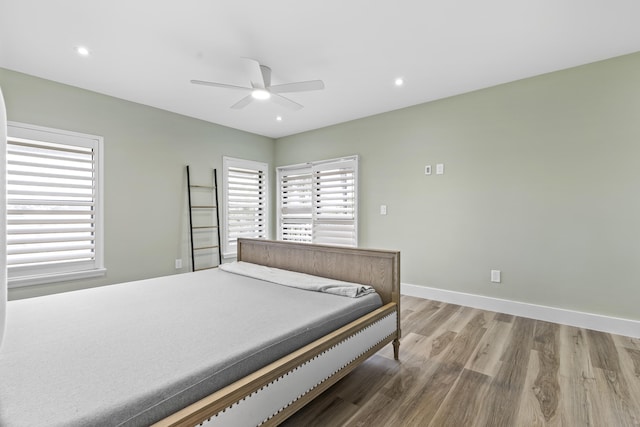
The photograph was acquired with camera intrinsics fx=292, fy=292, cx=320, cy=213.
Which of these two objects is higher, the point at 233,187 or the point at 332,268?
the point at 233,187

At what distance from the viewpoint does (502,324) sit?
9.34 feet

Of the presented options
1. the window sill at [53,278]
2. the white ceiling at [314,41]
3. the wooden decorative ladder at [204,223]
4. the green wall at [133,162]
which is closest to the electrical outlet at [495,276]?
the white ceiling at [314,41]

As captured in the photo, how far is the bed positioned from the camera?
97cm

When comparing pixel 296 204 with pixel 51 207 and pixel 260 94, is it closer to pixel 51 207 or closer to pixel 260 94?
pixel 260 94

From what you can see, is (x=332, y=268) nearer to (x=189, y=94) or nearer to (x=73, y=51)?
(x=189, y=94)

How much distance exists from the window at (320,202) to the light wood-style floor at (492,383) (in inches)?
82.7

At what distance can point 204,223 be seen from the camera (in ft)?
14.1

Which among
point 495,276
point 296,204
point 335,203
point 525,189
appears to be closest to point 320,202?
point 335,203

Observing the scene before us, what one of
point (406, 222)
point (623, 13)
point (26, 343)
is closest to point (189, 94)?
point (26, 343)

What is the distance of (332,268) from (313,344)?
→ 1030mm

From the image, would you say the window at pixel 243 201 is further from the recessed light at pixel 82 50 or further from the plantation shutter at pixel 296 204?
the recessed light at pixel 82 50

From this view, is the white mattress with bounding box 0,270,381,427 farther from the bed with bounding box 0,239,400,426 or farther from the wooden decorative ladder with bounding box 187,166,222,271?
the wooden decorative ladder with bounding box 187,166,222,271

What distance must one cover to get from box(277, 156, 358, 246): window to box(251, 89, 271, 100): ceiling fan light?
1.90 meters

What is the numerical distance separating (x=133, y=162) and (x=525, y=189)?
4.48 meters
